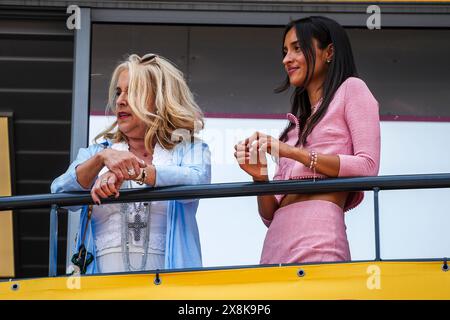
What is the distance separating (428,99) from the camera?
25.3 ft

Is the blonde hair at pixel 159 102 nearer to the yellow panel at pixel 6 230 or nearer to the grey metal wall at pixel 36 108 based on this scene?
the grey metal wall at pixel 36 108

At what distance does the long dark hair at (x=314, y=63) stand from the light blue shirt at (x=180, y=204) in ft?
1.31

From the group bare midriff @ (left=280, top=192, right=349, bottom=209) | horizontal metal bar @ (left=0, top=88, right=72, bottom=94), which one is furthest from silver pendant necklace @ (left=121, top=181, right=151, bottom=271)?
horizontal metal bar @ (left=0, top=88, right=72, bottom=94)

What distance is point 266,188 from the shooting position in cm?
505

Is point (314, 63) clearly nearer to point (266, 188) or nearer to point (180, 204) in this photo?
point (266, 188)

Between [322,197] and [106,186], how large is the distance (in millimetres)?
928

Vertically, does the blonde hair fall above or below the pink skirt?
above

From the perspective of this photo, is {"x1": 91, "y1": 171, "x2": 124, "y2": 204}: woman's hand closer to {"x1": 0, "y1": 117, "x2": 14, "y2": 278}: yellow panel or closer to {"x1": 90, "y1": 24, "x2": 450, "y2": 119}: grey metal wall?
{"x1": 90, "y1": 24, "x2": 450, "y2": 119}: grey metal wall

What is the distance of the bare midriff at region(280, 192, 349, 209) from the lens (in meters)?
5.02

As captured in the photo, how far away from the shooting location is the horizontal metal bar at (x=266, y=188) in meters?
4.98

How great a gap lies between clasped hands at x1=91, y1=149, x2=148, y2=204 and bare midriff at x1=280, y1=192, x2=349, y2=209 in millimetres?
642

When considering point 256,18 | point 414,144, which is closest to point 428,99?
point 414,144

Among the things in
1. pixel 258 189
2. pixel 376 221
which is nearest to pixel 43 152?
pixel 258 189
